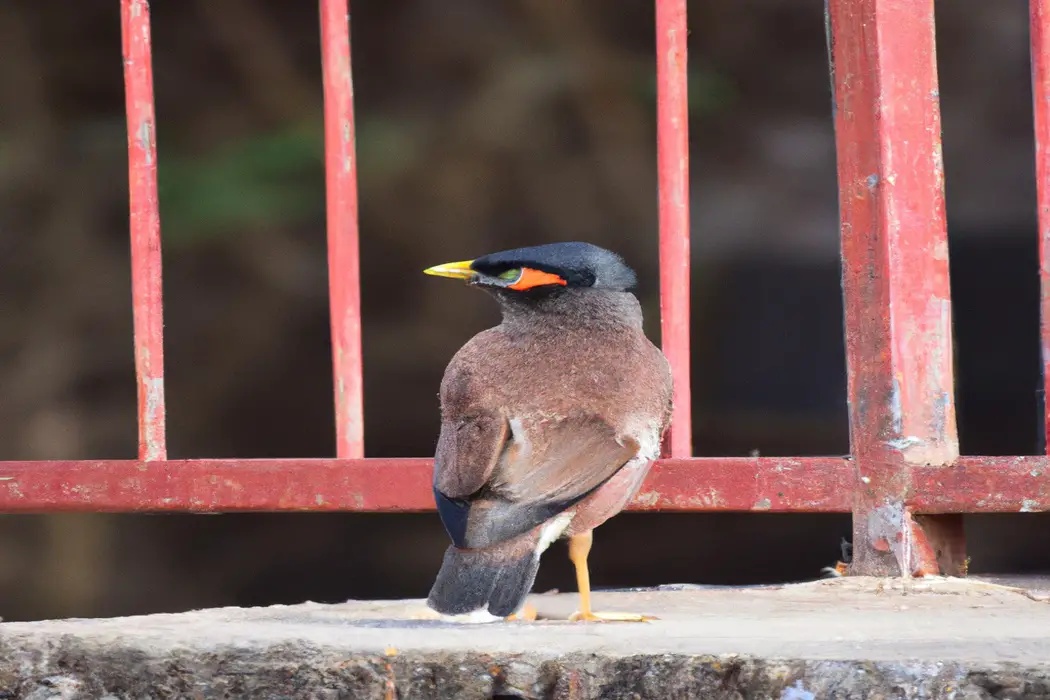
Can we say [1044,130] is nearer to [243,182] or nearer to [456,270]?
[456,270]

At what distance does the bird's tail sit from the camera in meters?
2.74

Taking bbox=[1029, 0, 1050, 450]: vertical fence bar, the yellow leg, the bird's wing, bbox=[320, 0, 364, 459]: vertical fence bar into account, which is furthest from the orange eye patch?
bbox=[1029, 0, 1050, 450]: vertical fence bar

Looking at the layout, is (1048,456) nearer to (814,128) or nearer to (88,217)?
(814,128)

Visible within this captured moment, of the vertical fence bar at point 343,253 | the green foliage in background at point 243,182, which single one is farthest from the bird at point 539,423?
the green foliage in background at point 243,182

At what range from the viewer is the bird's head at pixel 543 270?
299 cm

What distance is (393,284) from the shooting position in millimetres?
6676

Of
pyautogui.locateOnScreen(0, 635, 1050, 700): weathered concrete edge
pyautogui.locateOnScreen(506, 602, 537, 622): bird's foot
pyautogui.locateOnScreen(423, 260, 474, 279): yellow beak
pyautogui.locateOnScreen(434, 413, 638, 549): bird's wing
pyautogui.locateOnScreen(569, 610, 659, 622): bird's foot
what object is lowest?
pyautogui.locateOnScreen(506, 602, 537, 622): bird's foot

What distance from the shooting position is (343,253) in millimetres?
3947

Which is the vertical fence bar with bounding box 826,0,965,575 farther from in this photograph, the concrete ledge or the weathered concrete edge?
the weathered concrete edge

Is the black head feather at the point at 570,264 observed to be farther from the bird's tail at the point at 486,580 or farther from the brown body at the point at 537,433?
the bird's tail at the point at 486,580

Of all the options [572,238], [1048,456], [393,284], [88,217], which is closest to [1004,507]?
[1048,456]

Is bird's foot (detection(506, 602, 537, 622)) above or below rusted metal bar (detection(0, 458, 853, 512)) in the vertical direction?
below

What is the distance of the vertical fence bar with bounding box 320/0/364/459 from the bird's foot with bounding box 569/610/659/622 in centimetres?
112

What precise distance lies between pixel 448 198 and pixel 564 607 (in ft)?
11.1
